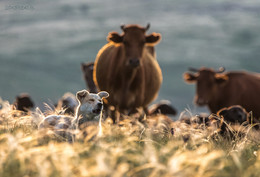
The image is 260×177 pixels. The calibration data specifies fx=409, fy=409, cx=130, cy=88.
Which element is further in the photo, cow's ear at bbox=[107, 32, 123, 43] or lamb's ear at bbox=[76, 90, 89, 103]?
cow's ear at bbox=[107, 32, 123, 43]

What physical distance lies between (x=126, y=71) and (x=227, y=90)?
4858mm

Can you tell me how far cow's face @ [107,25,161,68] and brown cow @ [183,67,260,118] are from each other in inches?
165

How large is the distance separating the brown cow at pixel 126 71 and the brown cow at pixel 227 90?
342 cm

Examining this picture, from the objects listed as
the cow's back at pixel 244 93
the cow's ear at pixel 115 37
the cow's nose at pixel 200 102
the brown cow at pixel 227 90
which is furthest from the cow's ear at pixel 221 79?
the cow's ear at pixel 115 37

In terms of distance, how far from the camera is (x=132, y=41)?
9844 millimetres

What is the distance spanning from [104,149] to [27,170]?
0.88 m

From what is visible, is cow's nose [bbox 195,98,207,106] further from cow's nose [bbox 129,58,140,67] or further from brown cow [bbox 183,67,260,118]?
cow's nose [bbox 129,58,140,67]

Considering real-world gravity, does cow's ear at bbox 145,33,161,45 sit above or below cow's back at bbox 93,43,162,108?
above

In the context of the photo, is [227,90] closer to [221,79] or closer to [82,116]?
[221,79]

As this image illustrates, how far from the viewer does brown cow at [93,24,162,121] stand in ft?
32.5

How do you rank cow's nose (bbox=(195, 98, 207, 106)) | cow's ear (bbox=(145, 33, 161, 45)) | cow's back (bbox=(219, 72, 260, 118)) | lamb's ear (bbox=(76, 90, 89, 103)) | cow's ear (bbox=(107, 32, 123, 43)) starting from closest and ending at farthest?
lamb's ear (bbox=(76, 90, 89, 103))
cow's ear (bbox=(107, 32, 123, 43))
cow's ear (bbox=(145, 33, 161, 45))
cow's back (bbox=(219, 72, 260, 118))
cow's nose (bbox=(195, 98, 207, 106))

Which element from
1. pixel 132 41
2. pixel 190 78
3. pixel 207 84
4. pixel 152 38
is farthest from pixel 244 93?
pixel 132 41

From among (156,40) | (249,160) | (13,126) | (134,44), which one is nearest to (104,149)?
(249,160)

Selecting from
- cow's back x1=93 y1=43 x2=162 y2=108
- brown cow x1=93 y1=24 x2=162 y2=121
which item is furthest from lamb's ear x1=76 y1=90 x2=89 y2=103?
cow's back x1=93 y1=43 x2=162 y2=108
